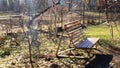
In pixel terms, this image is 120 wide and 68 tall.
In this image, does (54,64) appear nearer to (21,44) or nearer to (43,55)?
(43,55)

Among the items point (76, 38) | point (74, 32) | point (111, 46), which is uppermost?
point (74, 32)

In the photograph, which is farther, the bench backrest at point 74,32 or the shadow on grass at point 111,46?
the shadow on grass at point 111,46

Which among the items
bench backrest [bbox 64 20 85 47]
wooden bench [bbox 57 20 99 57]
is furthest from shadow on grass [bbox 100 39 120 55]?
bench backrest [bbox 64 20 85 47]

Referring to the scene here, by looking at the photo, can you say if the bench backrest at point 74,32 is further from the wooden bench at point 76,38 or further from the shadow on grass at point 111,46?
the shadow on grass at point 111,46

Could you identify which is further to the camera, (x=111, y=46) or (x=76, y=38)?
(x=111, y=46)

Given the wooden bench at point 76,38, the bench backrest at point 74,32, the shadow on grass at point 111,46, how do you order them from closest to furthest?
the wooden bench at point 76,38 → the bench backrest at point 74,32 → the shadow on grass at point 111,46

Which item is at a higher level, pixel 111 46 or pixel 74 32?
pixel 74 32

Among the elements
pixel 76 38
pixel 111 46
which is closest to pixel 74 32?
pixel 76 38

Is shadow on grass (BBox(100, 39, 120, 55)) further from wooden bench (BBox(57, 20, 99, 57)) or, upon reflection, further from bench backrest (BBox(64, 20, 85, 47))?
Result: bench backrest (BBox(64, 20, 85, 47))

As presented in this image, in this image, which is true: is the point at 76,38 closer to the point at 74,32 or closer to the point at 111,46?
the point at 74,32

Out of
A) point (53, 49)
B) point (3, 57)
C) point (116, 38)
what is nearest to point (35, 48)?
point (53, 49)

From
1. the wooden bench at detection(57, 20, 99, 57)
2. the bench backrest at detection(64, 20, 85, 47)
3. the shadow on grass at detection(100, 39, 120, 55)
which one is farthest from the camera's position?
the shadow on grass at detection(100, 39, 120, 55)

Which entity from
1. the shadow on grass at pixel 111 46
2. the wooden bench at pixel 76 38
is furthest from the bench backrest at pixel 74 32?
the shadow on grass at pixel 111 46

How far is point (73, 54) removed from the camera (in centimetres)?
783
